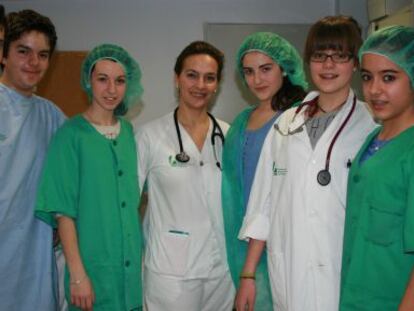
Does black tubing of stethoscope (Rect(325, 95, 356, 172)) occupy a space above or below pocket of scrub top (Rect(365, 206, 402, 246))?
above

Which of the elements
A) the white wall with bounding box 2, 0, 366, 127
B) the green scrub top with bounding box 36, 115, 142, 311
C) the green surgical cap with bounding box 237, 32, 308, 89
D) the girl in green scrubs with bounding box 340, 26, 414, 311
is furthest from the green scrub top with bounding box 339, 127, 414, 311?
the white wall with bounding box 2, 0, 366, 127

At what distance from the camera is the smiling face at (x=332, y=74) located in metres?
1.64

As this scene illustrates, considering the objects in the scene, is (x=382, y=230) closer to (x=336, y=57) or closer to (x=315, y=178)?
(x=315, y=178)

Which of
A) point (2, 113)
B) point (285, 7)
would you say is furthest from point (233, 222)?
point (285, 7)

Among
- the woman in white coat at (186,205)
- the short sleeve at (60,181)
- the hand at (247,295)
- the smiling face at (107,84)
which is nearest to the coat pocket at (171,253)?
the woman in white coat at (186,205)

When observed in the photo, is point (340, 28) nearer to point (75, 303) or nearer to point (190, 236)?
point (190, 236)

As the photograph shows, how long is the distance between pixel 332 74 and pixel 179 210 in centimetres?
87

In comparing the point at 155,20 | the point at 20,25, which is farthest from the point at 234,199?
the point at 155,20

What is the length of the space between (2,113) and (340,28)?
1367 millimetres

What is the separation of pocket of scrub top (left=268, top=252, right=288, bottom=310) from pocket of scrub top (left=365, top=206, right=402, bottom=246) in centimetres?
41

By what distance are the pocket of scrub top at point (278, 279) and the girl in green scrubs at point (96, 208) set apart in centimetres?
58

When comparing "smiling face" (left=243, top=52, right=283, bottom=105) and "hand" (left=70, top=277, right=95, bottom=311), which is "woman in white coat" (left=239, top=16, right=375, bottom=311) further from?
"hand" (left=70, top=277, right=95, bottom=311)

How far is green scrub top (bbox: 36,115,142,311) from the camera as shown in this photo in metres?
1.84

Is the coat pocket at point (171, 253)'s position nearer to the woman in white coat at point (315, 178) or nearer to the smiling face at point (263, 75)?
the woman in white coat at point (315, 178)
